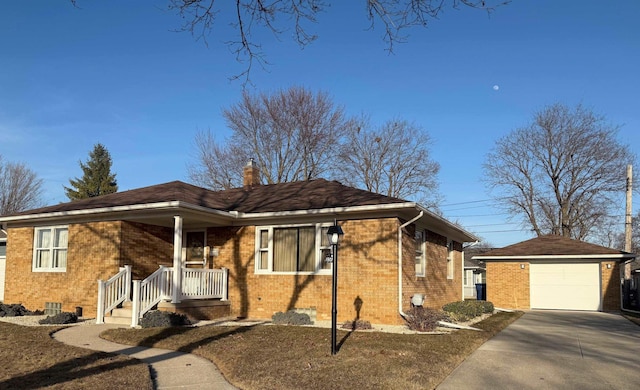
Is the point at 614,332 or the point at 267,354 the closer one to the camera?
the point at 267,354

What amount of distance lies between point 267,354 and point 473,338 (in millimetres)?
4490

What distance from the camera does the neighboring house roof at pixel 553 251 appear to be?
22.1 m

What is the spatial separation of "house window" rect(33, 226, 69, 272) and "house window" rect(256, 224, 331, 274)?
18.8ft

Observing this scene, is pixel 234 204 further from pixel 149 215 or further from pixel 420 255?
pixel 420 255

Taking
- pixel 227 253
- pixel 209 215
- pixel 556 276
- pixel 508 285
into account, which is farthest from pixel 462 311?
pixel 556 276

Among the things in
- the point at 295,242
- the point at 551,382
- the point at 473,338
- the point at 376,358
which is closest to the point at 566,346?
the point at 473,338

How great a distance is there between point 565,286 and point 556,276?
53 cm

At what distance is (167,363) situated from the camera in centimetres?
834

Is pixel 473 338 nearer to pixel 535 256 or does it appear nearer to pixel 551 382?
pixel 551 382

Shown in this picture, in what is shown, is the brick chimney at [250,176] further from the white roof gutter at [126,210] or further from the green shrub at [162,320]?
the green shrub at [162,320]

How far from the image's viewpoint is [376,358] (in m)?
8.27

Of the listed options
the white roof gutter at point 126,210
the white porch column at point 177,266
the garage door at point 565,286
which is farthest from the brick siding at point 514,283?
the white porch column at point 177,266

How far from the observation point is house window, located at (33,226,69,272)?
15492 millimetres

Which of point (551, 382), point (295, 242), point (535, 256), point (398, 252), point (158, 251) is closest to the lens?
point (551, 382)
